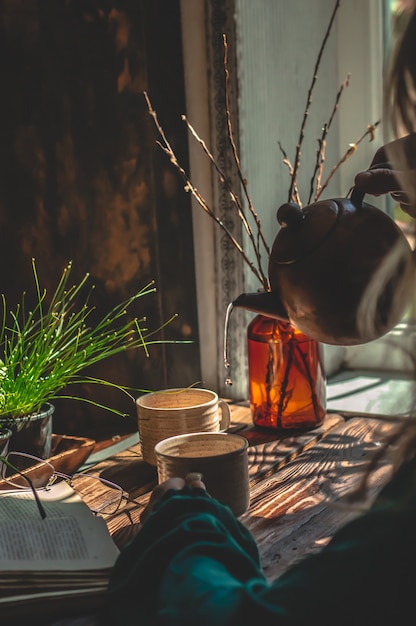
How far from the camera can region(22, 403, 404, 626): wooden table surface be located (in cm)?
99

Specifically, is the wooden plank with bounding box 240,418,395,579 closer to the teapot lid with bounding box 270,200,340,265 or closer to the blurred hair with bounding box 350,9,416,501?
the blurred hair with bounding box 350,9,416,501

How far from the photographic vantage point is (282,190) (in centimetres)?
181

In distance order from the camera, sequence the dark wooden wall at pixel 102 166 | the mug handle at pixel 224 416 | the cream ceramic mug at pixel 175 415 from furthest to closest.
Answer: the dark wooden wall at pixel 102 166 → the mug handle at pixel 224 416 → the cream ceramic mug at pixel 175 415

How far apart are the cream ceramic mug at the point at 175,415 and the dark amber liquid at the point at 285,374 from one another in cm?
13

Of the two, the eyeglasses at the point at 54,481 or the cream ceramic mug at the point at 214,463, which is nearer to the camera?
the cream ceramic mug at the point at 214,463

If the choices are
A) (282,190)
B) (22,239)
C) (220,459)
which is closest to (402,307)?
(220,459)

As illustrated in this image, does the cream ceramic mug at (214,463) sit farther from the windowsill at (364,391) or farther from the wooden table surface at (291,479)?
the windowsill at (364,391)

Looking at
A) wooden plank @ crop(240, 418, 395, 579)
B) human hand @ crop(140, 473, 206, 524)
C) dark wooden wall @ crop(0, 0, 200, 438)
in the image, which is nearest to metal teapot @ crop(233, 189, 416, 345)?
wooden plank @ crop(240, 418, 395, 579)

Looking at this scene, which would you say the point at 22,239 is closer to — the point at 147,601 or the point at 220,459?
the point at 220,459

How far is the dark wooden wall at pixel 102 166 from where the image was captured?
1645 mm

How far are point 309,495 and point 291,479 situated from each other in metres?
0.08

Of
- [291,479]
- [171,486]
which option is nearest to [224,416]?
[291,479]

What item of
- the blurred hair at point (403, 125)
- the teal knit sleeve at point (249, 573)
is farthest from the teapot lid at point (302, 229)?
the teal knit sleeve at point (249, 573)

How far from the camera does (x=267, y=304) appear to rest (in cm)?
110
